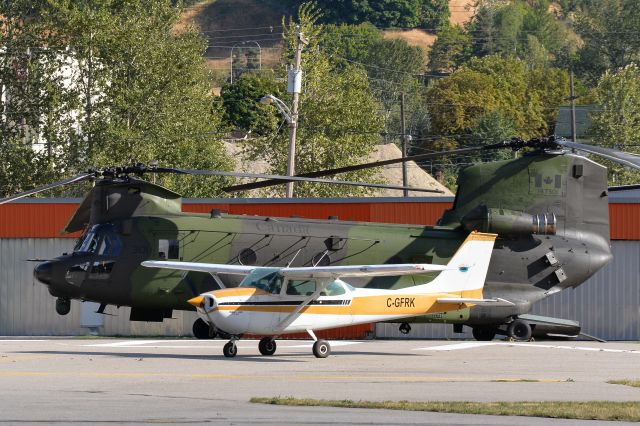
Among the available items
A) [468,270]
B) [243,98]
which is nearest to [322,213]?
[468,270]

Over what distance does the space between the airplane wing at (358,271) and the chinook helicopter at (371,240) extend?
102 inches

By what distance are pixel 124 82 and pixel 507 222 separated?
2889cm

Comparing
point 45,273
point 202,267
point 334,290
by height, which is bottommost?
point 334,290

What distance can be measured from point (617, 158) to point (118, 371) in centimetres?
1019

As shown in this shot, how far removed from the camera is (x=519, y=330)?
95.9ft

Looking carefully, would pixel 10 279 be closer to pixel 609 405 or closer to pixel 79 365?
pixel 79 365

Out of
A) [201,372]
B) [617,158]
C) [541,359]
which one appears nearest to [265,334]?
[201,372]

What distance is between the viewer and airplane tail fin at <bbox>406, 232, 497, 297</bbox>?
26750mm

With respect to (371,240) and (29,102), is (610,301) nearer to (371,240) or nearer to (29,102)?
(371,240)

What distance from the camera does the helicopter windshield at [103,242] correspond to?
28.2m

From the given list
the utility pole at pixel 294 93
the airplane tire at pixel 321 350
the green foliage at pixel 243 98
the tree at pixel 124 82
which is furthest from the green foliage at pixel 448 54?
the airplane tire at pixel 321 350

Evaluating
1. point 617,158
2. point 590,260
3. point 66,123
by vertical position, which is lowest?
point 590,260

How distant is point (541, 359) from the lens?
25969 mm

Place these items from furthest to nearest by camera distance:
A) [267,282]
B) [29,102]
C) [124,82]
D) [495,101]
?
[495,101], [29,102], [124,82], [267,282]
